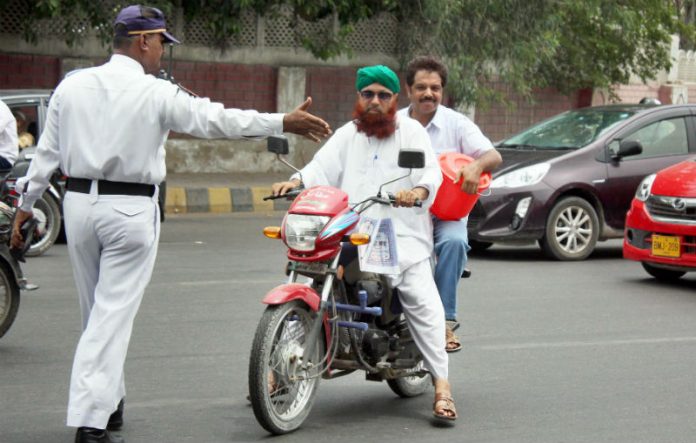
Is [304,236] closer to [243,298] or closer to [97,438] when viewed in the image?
[97,438]

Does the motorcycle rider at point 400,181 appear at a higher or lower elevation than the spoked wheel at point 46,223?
higher

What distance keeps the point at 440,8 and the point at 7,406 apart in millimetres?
14104

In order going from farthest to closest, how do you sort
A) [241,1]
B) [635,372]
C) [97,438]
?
1. [241,1]
2. [635,372]
3. [97,438]

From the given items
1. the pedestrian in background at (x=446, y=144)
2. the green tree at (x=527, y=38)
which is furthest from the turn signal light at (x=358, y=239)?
the green tree at (x=527, y=38)

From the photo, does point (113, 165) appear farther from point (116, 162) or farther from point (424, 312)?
point (424, 312)

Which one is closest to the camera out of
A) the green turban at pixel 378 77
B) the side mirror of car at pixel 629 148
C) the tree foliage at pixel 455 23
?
the green turban at pixel 378 77

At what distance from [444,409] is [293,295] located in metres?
0.99

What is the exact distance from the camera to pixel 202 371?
291 inches

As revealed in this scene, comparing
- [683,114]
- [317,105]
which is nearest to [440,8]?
[317,105]

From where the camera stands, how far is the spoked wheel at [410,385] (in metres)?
6.71

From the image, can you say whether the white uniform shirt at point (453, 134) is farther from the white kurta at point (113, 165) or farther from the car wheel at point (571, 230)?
the car wheel at point (571, 230)

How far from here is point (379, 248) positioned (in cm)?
616

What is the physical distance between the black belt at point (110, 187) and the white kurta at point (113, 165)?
21 millimetres

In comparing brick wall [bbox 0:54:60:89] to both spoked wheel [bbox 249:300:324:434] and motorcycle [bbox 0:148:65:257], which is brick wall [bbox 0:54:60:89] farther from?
spoked wheel [bbox 249:300:324:434]
